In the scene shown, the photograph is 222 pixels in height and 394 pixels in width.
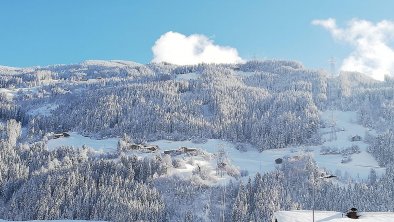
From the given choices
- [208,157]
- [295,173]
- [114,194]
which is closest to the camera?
[114,194]

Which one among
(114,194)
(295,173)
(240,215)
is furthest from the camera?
(295,173)

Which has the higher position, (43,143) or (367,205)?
(43,143)

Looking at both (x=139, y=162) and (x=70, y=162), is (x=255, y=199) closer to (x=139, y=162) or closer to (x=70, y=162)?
(x=139, y=162)

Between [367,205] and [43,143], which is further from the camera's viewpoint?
[43,143]

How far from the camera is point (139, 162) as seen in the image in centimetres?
16850

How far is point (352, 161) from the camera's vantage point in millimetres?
192250

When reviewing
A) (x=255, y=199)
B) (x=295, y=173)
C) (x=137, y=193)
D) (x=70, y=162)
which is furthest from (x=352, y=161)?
(x=70, y=162)

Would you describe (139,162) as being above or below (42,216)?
above

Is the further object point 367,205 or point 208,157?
point 208,157

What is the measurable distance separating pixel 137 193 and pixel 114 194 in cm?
590

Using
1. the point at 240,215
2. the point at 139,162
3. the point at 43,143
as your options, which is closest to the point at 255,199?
the point at 240,215

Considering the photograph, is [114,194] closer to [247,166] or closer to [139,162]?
[139,162]

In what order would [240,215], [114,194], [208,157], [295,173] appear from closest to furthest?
[240,215], [114,194], [295,173], [208,157]

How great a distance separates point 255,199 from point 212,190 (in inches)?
623
